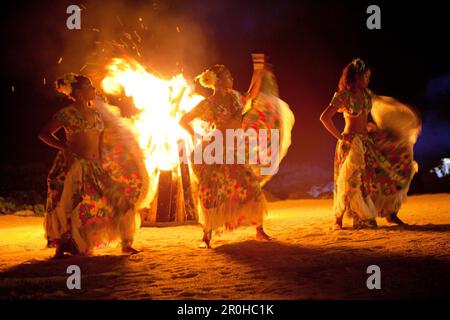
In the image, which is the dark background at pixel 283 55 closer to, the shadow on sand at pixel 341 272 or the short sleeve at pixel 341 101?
the short sleeve at pixel 341 101

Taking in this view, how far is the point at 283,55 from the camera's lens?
17.1 m

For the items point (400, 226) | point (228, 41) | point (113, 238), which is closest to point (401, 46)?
point (228, 41)

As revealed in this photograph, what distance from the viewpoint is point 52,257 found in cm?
504

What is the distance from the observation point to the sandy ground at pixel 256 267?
3.28 metres

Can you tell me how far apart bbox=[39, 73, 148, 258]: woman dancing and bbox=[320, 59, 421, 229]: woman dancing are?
2.61 metres

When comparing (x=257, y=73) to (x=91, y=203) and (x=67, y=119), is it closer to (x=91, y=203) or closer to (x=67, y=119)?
(x=67, y=119)

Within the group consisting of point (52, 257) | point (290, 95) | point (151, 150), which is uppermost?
point (290, 95)

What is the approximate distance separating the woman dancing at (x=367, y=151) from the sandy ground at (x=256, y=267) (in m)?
0.36

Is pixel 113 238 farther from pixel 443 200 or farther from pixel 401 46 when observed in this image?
pixel 401 46

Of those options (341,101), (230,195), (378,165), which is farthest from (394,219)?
(230,195)

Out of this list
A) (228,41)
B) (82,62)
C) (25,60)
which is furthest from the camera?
(228,41)

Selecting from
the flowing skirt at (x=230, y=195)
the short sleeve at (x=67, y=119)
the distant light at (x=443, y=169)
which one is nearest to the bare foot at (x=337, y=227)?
the flowing skirt at (x=230, y=195)

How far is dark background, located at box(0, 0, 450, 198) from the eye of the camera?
596 inches
